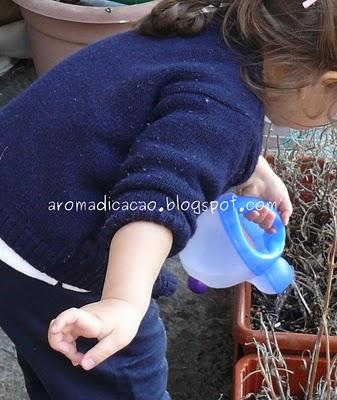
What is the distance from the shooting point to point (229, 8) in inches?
45.2

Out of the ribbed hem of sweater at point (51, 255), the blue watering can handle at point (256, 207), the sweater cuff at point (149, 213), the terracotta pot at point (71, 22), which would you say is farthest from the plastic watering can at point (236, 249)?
the terracotta pot at point (71, 22)

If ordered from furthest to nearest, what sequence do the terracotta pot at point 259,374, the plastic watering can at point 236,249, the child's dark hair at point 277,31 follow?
the terracotta pot at point 259,374, the plastic watering can at point 236,249, the child's dark hair at point 277,31

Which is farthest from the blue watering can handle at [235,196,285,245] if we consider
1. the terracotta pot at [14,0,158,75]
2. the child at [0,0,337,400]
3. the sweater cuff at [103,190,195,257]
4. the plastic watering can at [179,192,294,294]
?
the terracotta pot at [14,0,158,75]

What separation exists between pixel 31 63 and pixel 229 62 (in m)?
1.96

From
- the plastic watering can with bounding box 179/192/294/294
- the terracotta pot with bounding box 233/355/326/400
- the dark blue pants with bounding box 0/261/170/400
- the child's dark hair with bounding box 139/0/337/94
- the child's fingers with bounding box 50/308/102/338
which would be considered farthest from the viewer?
the terracotta pot with bounding box 233/355/326/400

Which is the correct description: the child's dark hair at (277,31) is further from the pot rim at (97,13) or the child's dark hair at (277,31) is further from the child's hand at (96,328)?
the pot rim at (97,13)

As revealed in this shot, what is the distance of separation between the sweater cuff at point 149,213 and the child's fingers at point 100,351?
135mm

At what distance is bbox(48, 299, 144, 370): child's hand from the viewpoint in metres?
0.83

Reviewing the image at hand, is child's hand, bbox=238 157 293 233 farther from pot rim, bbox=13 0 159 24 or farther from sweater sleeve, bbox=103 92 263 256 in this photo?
pot rim, bbox=13 0 159 24

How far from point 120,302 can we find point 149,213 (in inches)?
4.2

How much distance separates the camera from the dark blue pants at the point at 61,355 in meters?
1.20

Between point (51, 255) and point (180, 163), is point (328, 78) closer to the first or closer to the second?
point (180, 163)

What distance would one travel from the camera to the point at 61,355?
1.23 metres

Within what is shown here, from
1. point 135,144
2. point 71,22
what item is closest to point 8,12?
point 71,22
